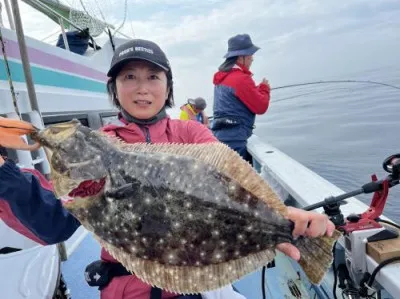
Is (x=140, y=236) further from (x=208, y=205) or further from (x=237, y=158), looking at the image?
(x=237, y=158)

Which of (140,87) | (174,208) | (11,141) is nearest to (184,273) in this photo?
(174,208)

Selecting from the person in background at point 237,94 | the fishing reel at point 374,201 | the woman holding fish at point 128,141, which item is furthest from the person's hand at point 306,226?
the person in background at point 237,94

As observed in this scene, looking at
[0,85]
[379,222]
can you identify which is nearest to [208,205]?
[379,222]

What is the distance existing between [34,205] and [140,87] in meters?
0.83

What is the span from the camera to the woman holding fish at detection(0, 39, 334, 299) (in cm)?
141

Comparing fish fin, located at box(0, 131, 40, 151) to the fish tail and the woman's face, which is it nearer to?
the fish tail

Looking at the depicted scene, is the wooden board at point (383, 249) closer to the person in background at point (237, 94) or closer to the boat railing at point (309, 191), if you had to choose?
the boat railing at point (309, 191)

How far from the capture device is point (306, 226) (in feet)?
4.65

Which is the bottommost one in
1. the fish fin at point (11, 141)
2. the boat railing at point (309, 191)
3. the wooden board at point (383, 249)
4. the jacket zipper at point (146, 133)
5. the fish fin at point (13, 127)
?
the boat railing at point (309, 191)

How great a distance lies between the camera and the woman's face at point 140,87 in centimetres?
194

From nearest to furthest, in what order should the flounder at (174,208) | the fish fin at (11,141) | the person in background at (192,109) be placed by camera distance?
1. the fish fin at (11,141)
2. the flounder at (174,208)
3. the person in background at (192,109)

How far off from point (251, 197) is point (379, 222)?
1361 millimetres

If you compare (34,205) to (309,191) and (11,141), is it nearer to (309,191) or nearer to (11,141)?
(11,141)

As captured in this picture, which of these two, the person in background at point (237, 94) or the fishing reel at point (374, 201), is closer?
the fishing reel at point (374, 201)
